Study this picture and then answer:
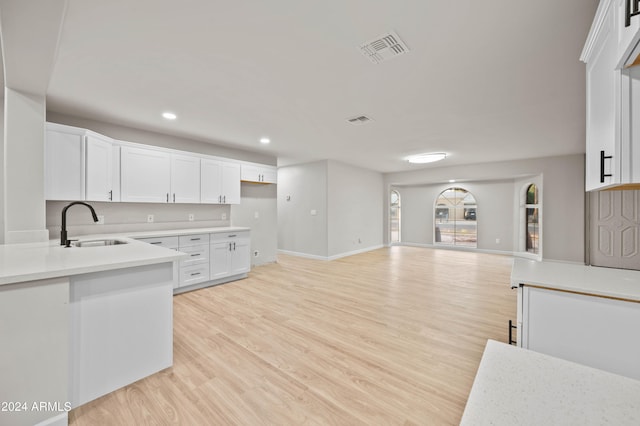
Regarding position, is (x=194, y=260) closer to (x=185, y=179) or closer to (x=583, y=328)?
(x=185, y=179)

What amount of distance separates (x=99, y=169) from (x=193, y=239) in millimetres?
1465

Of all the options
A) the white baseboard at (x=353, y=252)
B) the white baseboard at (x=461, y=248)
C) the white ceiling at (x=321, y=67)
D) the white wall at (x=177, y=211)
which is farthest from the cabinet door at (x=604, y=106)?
the white baseboard at (x=461, y=248)

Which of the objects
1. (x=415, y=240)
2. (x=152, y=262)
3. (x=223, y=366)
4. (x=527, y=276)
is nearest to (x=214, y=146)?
(x=152, y=262)

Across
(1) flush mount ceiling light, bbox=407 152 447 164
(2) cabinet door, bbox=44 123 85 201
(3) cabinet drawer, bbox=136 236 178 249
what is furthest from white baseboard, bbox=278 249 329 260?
(2) cabinet door, bbox=44 123 85 201

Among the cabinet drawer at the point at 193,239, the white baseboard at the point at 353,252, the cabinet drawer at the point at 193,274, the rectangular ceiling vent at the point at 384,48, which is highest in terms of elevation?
the rectangular ceiling vent at the point at 384,48

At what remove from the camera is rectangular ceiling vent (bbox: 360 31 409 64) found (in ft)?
6.36

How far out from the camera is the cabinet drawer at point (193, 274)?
382 cm

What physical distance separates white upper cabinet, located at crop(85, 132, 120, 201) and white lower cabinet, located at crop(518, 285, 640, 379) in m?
4.51

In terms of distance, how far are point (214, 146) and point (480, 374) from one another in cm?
511

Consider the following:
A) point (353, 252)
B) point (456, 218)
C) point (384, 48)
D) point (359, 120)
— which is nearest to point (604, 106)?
point (384, 48)

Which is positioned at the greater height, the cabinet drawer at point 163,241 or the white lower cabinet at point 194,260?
the cabinet drawer at point 163,241

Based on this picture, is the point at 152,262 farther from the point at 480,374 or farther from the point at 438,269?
the point at 438,269

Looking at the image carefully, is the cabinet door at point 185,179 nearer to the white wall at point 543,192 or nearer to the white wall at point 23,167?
the white wall at point 23,167

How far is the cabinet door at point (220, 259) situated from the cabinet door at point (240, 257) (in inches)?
3.2
